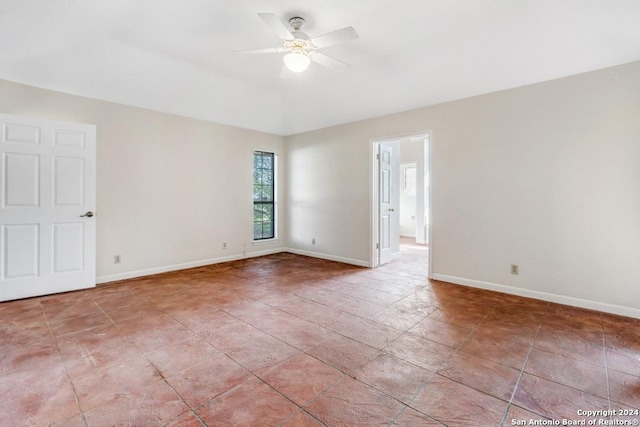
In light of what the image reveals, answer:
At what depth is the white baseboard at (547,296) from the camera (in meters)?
2.87

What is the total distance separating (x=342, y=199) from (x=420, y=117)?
1.89m

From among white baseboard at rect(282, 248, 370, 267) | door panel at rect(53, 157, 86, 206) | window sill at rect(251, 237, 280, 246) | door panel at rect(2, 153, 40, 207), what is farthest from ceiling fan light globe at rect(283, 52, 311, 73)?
window sill at rect(251, 237, 280, 246)

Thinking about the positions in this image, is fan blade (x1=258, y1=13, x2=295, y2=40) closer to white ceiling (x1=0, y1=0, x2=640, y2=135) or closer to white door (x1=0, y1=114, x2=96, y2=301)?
white ceiling (x1=0, y1=0, x2=640, y2=135)

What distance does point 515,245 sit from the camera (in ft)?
11.5

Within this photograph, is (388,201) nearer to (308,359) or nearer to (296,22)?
(296,22)

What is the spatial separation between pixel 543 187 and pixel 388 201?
235cm

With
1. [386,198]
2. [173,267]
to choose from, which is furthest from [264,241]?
[386,198]

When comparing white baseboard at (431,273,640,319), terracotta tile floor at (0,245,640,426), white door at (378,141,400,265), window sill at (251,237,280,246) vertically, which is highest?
white door at (378,141,400,265)

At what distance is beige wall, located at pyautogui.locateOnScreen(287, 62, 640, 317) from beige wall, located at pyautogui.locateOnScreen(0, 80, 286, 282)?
2.92m

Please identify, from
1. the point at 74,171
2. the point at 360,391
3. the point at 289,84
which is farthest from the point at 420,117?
the point at 74,171

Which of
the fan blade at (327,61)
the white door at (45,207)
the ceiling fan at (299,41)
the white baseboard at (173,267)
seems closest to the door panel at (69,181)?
the white door at (45,207)

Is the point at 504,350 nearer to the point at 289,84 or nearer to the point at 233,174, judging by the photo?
the point at 289,84

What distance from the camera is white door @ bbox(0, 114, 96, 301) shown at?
3.22m

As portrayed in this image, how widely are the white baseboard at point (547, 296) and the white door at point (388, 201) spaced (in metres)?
1.17
